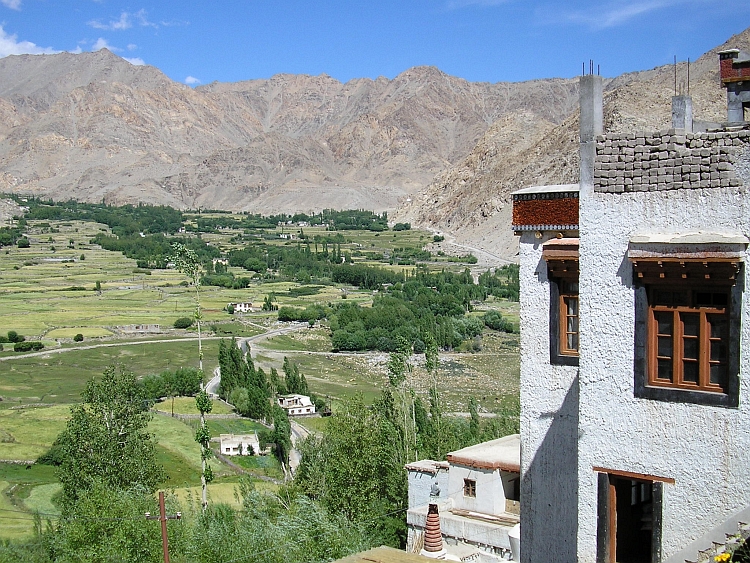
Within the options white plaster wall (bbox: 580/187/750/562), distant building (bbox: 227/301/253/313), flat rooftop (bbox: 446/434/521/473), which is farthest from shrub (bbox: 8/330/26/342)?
white plaster wall (bbox: 580/187/750/562)

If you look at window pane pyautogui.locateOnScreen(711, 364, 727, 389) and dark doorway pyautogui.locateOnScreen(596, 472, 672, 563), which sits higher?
window pane pyautogui.locateOnScreen(711, 364, 727, 389)

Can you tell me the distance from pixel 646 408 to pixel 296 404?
135 feet

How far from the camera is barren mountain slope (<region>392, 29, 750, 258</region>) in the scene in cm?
8769

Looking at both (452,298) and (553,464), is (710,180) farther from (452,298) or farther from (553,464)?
(452,298)

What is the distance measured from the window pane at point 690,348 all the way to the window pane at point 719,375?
0.49 ft

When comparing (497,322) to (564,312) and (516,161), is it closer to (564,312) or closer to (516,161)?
(516,161)

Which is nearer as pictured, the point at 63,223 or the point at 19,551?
the point at 19,551

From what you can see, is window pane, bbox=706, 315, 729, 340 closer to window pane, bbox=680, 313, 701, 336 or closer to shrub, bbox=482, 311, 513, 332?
window pane, bbox=680, 313, 701, 336

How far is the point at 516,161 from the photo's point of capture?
12488 cm

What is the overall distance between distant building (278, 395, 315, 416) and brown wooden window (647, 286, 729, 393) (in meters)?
40.2

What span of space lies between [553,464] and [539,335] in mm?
1339

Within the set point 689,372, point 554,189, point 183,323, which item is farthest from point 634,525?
point 183,323

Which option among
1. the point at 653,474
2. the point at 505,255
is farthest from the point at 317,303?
the point at 653,474

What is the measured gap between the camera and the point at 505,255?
106125 mm
